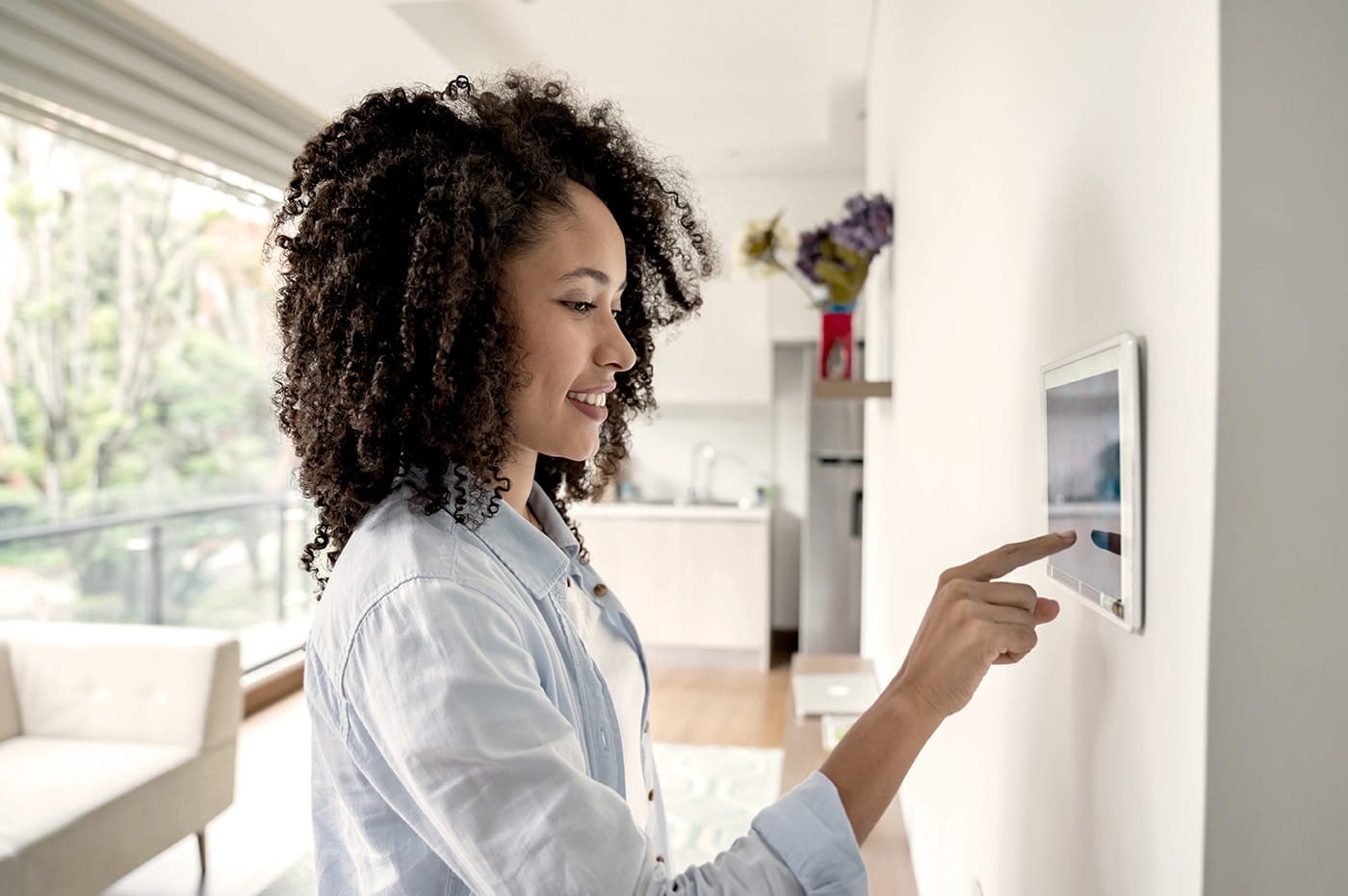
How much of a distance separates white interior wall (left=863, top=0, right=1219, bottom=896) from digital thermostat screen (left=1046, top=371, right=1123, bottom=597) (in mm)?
38

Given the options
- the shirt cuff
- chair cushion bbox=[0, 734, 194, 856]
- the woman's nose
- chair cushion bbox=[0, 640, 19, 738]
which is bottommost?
chair cushion bbox=[0, 734, 194, 856]

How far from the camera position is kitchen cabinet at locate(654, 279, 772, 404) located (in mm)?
5723

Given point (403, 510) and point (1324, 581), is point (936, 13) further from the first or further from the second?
point (1324, 581)

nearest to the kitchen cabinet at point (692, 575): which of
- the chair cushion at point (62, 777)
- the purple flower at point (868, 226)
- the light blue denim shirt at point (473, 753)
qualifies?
the chair cushion at point (62, 777)

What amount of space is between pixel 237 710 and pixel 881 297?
242cm

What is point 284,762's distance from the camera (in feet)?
12.7

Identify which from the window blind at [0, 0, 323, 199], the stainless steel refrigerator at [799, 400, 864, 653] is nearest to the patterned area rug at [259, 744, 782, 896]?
the stainless steel refrigerator at [799, 400, 864, 653]

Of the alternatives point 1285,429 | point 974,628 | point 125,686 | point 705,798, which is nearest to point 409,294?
point 974,628

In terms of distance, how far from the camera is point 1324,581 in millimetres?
446

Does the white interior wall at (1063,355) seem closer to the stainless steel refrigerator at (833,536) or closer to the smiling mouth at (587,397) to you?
the smiling mouth at (587,397)

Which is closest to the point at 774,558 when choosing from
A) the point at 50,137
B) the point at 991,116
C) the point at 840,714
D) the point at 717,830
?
the point at 717,830

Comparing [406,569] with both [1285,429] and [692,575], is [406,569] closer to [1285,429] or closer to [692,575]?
[1285,429]

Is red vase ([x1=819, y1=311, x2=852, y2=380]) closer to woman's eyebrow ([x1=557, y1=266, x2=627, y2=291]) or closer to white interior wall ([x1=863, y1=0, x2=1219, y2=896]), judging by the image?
white interior wall ([x1=863, y1=0, x2=1219, y2=896])

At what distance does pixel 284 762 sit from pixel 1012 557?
149 inches
